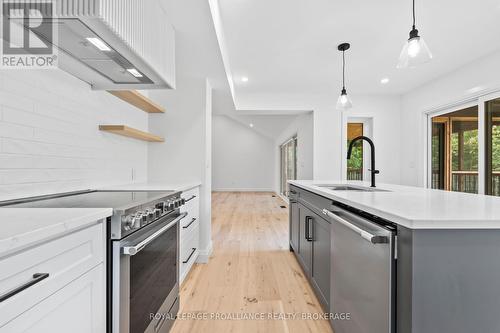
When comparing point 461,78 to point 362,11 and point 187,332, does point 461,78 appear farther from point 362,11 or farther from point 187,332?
point 187,332

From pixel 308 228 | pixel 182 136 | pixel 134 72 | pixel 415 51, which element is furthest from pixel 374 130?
pixel 134 72

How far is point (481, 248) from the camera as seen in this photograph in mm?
858

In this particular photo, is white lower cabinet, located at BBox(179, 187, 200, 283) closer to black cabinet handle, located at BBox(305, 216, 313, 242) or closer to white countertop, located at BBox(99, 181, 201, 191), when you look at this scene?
white countertop, located at BBox(99, 181, 201, 191)

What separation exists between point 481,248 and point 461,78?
374cm

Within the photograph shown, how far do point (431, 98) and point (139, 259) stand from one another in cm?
476

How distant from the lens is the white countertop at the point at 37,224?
0.58 m

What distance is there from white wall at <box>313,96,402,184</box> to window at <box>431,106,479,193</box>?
2.21 feet

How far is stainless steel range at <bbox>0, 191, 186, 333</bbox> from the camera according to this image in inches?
39.3

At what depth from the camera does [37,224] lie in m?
0.70

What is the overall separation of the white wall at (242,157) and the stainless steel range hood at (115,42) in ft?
28.9

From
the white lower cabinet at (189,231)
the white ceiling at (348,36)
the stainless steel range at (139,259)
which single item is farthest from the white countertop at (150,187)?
the white ceiling at (348,36)

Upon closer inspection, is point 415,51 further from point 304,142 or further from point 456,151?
point 304,142

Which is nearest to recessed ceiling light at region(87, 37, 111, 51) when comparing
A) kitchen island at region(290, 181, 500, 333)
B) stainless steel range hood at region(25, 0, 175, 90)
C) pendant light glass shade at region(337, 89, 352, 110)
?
stainless steel range hood at region(25, 0, 175, 90)

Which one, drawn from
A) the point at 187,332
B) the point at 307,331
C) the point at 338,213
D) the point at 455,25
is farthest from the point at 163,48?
the point at 455,25
